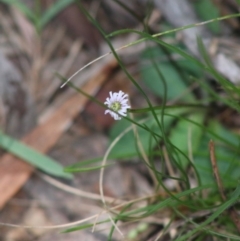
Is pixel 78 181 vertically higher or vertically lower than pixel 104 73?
lower

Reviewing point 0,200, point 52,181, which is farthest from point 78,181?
point 0,200

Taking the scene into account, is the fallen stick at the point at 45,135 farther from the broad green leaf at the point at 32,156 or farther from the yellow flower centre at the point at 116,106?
the yellow flower centre at the point at 116,106

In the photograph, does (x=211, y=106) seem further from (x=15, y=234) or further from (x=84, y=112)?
(x=15, y=234)

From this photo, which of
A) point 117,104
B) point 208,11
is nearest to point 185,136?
point 208,11

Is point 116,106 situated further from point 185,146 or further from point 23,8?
point 23,8

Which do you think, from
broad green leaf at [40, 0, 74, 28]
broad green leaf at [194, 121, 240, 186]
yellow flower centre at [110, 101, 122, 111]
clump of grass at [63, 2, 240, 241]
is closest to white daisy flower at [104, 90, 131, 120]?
yellow flower centre at [110, 101, 122, 111]

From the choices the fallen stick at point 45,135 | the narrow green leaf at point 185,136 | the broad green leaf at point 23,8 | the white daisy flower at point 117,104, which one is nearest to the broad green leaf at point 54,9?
Answer: the broad green leaf at point 23,8

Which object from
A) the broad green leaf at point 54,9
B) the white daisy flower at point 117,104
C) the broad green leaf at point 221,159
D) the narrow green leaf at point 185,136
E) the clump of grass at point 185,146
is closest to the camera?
the white daisy flower at point 117,104
